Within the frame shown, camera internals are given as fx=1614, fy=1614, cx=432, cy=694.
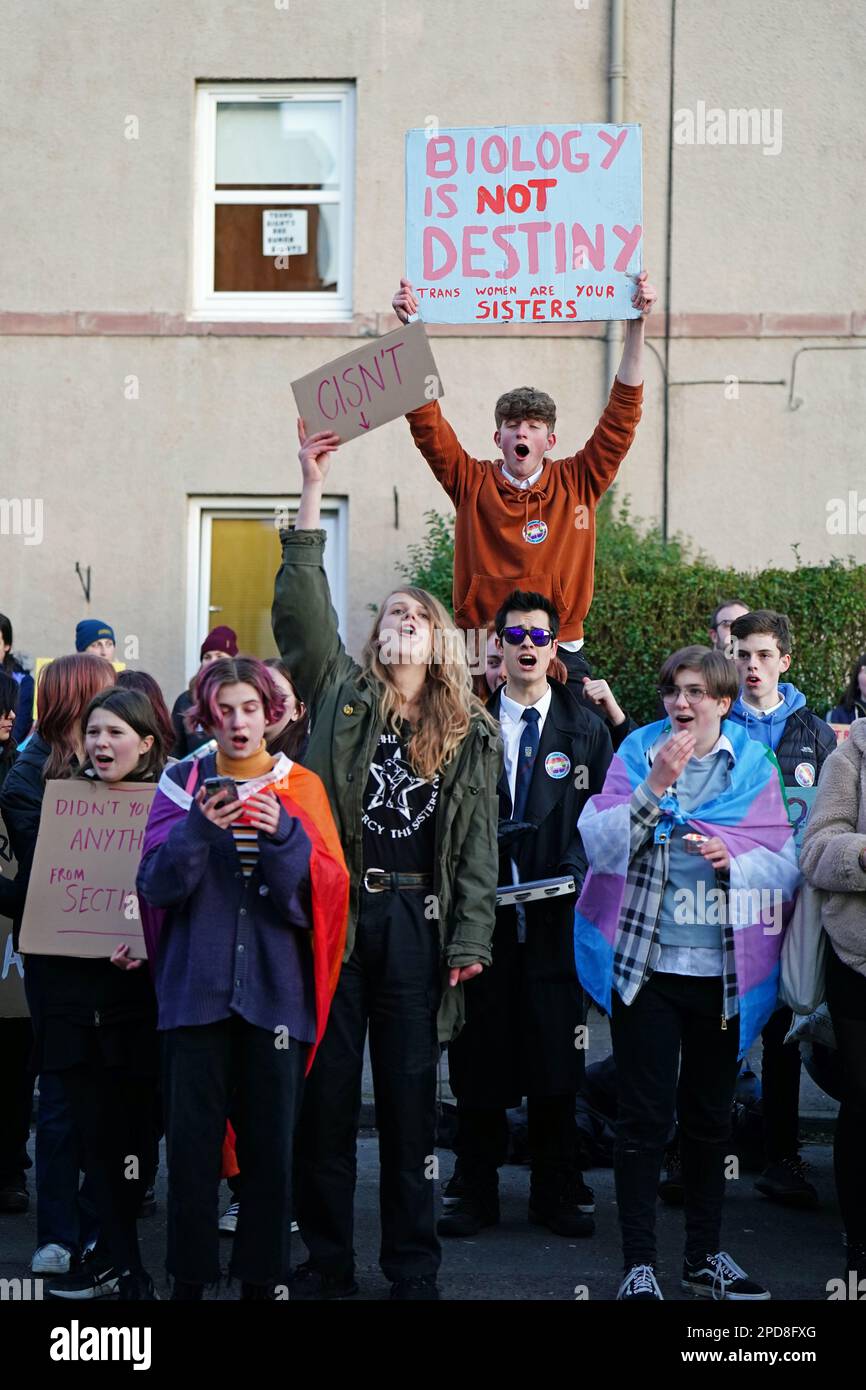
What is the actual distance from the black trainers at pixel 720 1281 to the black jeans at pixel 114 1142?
174cm

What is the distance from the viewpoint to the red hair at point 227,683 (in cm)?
455

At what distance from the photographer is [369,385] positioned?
17.7 ft

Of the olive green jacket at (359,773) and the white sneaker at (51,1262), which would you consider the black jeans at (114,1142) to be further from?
the olive green jacket at (359,773)

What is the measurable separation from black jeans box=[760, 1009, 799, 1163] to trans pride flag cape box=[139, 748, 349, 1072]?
2.32 m

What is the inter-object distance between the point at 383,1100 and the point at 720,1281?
1198 millimetres

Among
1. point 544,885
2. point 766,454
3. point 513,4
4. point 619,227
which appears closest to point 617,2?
point 513,4

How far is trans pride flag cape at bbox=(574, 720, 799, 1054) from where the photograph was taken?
509cm

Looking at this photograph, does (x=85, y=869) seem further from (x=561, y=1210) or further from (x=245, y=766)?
(x=561, y=1210)

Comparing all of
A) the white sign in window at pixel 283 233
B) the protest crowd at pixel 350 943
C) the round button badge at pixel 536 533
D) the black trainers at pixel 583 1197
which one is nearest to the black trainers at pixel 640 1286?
the protest crowd at pixel 350 943

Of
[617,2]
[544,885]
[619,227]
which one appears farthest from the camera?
[617,2]

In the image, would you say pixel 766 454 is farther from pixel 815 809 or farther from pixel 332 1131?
pixel 332 1131

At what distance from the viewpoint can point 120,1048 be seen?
4969 millimetres
